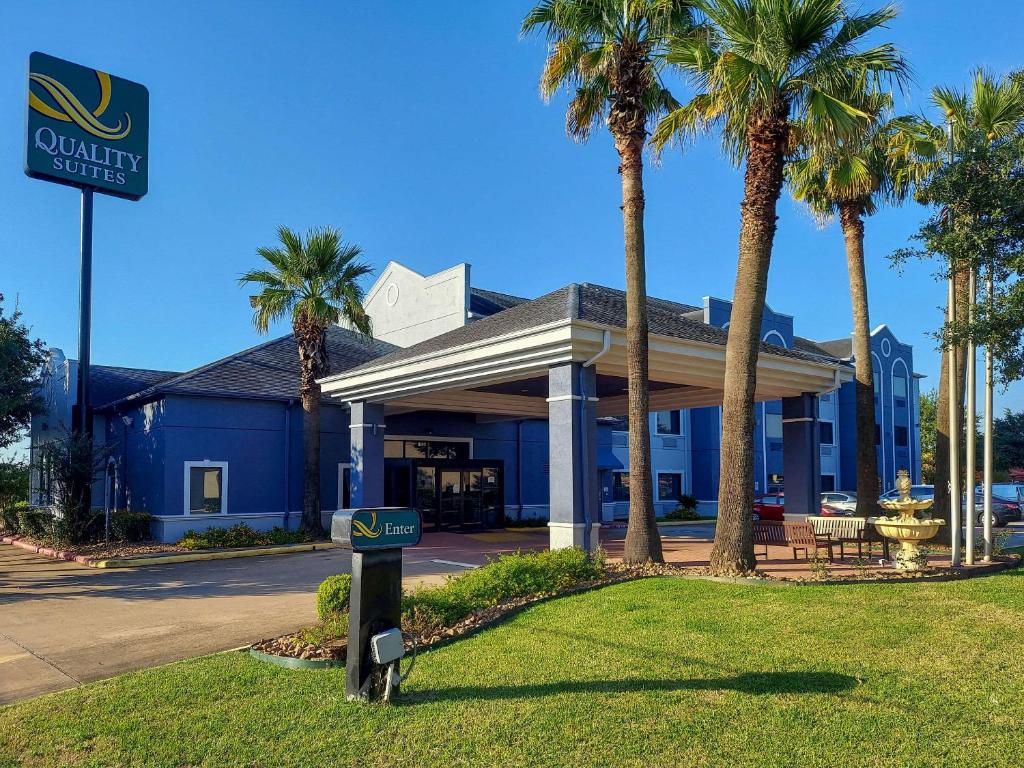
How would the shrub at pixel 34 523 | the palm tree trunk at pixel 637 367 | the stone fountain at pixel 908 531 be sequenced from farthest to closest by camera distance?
the shrub at pixel 34 523, the palm tree trunk at pixel 637 367, the stone fountain at pixel 908 531

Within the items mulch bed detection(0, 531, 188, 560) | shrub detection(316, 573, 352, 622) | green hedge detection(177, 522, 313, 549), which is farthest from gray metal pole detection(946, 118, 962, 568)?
mulch bed detection(0, 531, 188, 560)

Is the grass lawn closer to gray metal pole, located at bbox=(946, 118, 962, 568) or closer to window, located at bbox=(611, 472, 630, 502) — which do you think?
gray metal pole, located at bbox=(946, 118, 962, 568)

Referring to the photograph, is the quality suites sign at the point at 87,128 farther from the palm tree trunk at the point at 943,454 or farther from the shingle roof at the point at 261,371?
the palm tree trunk at the point at 943,454

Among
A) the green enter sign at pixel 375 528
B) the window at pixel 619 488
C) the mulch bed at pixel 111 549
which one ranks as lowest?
the mulch bed at pixel 111 549

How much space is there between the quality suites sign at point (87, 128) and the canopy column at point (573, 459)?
16086mm

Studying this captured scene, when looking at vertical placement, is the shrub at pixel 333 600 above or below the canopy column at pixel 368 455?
below

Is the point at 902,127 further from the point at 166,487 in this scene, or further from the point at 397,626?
the point at 166,487

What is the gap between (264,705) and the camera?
666cm

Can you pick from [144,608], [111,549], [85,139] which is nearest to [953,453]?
[144,608]

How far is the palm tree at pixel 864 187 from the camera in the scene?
52.2 feet

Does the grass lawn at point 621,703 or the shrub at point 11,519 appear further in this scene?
the shrub at point 11,519

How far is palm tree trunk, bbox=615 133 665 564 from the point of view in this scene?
13023 mm

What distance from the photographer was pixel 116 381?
27719mm

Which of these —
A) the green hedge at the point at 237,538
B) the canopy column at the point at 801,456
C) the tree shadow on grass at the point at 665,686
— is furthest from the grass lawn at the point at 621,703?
the green hedge at the point at 237,538
